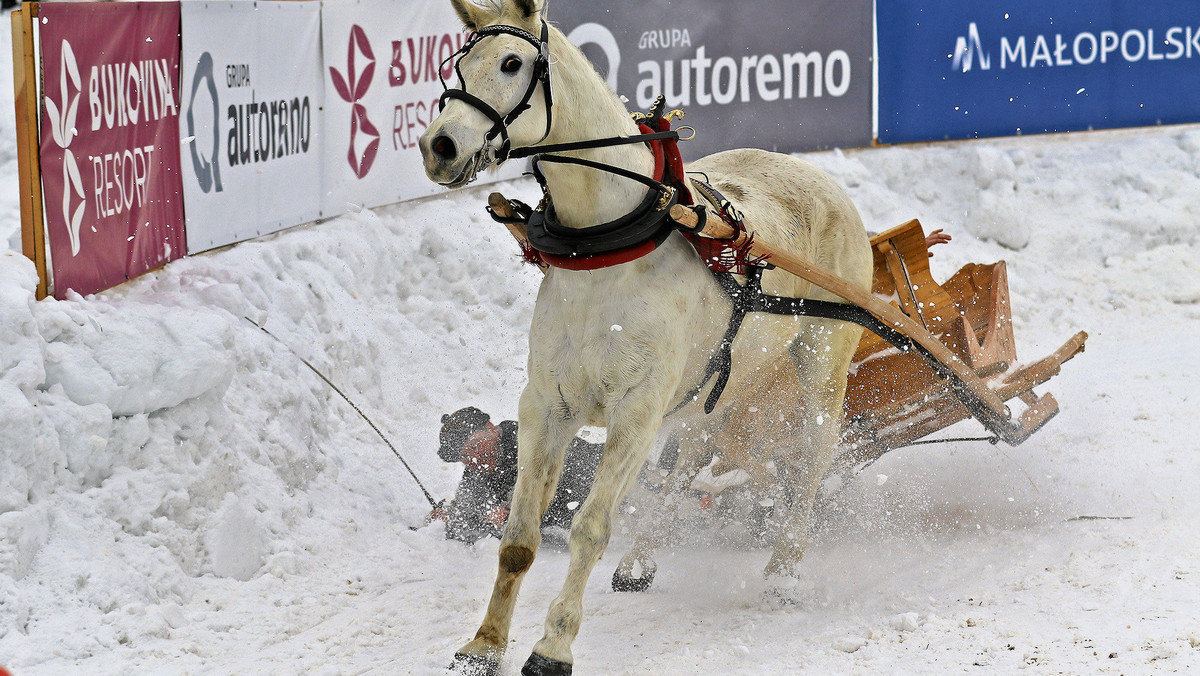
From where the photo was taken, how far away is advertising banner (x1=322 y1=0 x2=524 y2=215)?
7.68 m

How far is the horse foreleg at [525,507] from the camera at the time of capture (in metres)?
3.71

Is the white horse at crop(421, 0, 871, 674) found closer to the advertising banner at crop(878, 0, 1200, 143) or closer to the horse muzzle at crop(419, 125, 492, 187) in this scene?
the horse muzzle at crop(419, 125, 492, 187)

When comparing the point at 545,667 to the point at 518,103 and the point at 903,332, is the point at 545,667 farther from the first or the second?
the point at 903,332

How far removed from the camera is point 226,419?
16.0ft

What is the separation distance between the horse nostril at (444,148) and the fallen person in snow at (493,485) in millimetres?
2287

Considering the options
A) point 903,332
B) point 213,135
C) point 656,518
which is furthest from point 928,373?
point 213,135

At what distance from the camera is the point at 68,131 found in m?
4.89

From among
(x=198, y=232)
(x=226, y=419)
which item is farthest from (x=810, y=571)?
(x=198, y=232)

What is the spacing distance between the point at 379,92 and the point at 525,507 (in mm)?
5045

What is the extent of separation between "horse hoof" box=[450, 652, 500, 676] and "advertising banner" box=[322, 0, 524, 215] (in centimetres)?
432

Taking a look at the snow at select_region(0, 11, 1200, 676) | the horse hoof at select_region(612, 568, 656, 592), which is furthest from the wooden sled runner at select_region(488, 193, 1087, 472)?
the horse hoof at select_region(612, 568, 656, 592)

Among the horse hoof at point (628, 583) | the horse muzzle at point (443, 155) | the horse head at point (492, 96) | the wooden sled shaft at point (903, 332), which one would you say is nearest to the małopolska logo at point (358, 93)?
the horse hoof at point (628, 583)

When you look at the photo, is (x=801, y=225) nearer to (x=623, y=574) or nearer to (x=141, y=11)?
(x=623, y=574)

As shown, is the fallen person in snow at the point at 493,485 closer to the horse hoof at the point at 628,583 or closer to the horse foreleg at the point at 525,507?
the horse hoof at the point at 628,583
